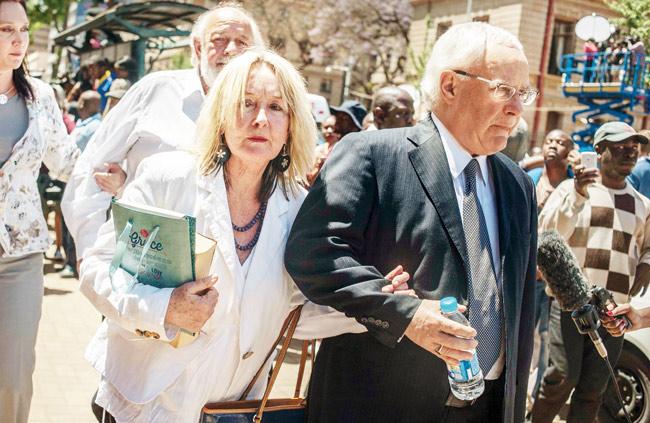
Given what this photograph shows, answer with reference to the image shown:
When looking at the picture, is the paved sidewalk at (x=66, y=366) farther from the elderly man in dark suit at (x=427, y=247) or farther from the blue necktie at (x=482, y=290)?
the blue necktie at (x=482, y=290)

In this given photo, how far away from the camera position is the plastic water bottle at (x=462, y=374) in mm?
2367

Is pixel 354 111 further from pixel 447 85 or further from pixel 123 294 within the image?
pixel 123 294

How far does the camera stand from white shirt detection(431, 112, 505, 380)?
2734 millimetres

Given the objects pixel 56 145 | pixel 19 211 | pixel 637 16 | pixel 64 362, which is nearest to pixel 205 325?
pixel 19 211

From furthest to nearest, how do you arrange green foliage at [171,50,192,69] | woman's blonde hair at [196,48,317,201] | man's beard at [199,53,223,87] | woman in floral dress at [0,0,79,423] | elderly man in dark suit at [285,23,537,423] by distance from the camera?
1. green foliage at [171,50,192,69]
2. man's beard at [199,53,223,87]
3. woman in floral dress at [0,0,79,423]
4. woman's blonde hair at [196,48,317,201]
5. elderly man in dark suit at [285,23,537,423]

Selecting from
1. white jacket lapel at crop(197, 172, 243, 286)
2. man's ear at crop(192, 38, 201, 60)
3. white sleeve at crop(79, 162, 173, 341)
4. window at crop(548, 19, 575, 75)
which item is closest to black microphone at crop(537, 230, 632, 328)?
white jacket lapel at crop(197, 172, 243, 286)

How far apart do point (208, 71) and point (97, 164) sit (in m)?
0.68

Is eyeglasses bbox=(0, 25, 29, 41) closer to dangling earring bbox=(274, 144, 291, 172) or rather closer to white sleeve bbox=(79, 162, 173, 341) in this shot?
white sleeve bbox=(79, 162, 173, 341)

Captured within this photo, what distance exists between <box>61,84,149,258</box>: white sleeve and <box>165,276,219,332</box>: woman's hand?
121 centimetres

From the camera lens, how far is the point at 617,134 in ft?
17.3

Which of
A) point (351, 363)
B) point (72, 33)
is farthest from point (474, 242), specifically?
point (72, 33)

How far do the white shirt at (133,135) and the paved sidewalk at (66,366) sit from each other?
205cm

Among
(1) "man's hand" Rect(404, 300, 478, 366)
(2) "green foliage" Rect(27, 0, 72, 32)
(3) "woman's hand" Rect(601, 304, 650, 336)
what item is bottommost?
(3) "woman's hand" Rect(601, 304, 650, 336)

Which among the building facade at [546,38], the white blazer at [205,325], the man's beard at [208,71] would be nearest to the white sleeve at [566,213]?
the man's beard at [208,71]
